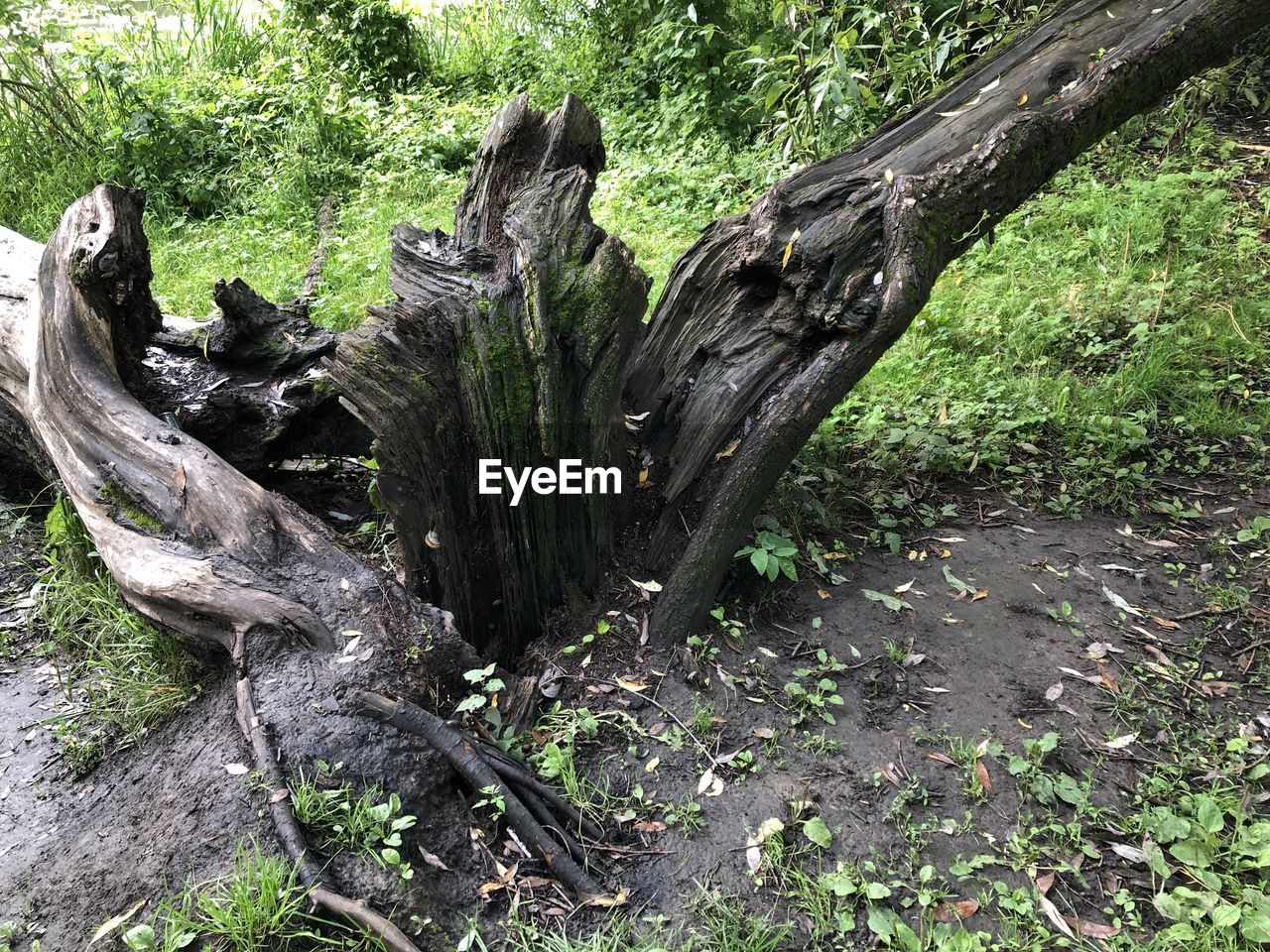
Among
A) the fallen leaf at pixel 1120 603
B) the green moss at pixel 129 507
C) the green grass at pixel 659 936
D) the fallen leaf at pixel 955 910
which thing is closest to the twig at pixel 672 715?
the green grass at pixel 659 936

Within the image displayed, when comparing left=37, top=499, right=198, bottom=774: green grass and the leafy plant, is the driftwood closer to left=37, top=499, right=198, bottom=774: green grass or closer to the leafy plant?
the leafy plant

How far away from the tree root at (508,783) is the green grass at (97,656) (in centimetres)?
91

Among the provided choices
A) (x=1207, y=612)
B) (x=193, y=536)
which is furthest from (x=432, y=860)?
(x=1207, y=612)

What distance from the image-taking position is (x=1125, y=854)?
2475 mm

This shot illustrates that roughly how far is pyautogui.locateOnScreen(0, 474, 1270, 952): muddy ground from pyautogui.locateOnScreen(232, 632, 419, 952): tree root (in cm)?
7

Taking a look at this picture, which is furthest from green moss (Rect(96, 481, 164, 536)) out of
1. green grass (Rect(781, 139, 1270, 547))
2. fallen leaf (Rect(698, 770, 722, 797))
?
green grass (Rect(781, 139, 1270, 547))

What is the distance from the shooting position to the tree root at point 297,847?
2.10 meters

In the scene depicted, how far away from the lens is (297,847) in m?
2.22

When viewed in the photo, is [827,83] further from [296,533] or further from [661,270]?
[296,533]

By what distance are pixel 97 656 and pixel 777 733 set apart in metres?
2.70

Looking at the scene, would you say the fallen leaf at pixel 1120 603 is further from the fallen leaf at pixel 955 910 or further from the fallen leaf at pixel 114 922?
the fallen leaf at pixel 114 922

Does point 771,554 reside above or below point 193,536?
below

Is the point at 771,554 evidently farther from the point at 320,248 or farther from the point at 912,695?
the point at 320,248

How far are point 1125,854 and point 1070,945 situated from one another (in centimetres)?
36
